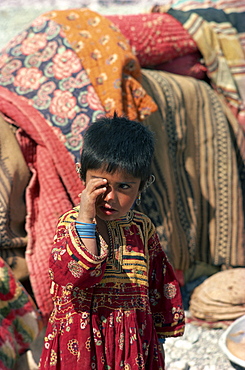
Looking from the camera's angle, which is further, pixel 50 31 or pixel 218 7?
pixel 218 7

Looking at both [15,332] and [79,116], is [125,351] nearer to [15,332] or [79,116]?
[15,332]

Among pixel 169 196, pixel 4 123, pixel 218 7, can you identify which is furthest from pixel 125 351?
pixel 218 7

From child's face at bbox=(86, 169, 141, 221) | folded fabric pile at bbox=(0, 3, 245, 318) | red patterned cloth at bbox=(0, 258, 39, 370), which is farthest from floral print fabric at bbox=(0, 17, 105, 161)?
child's face at bbox=(86, 169, 141, 221)

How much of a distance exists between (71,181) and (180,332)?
1.14 meters

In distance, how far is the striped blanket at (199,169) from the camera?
3.86 meters

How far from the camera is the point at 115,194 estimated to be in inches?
71.3

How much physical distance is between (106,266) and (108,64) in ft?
5.70

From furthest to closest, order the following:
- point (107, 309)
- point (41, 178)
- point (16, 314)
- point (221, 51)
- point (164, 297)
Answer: point (221, 51), point (41, 178), point (16, 314), point (164, 297), point (107, 309)

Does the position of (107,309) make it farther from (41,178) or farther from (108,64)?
(108,64)

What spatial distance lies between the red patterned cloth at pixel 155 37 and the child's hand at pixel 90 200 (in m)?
2.53

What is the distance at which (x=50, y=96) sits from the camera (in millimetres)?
3238

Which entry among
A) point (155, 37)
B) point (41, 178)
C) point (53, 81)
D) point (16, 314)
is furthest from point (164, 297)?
point (155, 37)

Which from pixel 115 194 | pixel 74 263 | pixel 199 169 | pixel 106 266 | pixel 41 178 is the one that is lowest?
pixel 199 169

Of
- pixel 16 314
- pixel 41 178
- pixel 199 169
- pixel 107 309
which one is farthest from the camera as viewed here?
pixel 199 169
